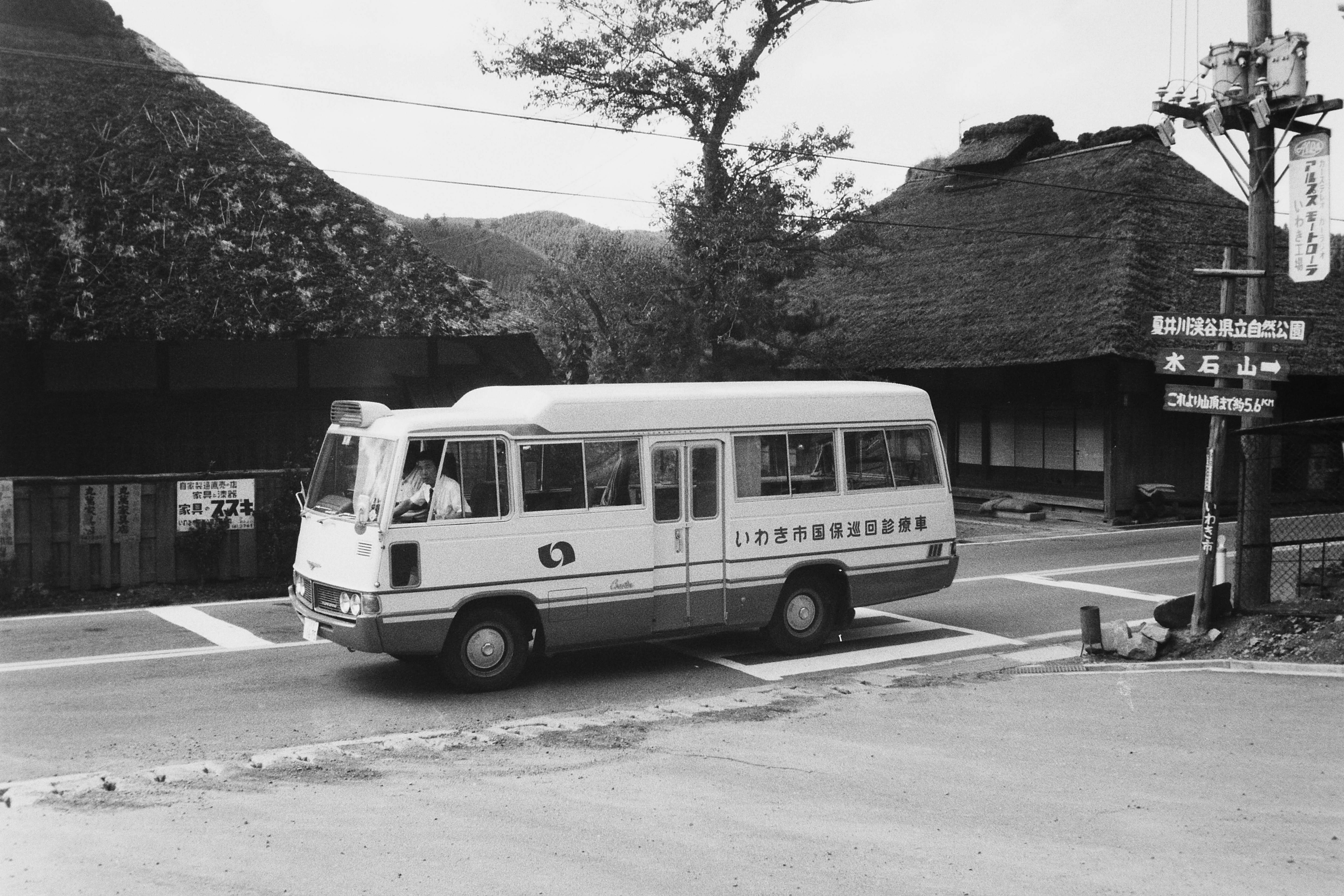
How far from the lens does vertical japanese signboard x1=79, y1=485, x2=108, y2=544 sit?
44.5ft

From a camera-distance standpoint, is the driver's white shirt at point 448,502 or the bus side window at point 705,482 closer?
the driver's white shirt at point 448,502

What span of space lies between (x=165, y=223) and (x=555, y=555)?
961cm

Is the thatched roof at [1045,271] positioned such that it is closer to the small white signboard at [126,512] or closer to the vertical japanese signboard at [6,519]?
the small white signboard at [126,512]

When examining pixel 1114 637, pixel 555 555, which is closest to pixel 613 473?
pixel 555 555

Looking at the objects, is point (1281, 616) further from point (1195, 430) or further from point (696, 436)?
point (1195, 430)

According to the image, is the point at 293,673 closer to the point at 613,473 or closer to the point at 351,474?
the point at 351,474

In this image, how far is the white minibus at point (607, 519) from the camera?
898 centimetres

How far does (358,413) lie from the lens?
958 centimetres

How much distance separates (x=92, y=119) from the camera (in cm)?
1652

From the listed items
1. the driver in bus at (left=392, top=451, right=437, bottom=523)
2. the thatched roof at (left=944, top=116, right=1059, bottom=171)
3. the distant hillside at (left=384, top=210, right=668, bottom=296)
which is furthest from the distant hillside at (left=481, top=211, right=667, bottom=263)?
the driver in bus at (left=392, top=451, right=437, bottom=523)

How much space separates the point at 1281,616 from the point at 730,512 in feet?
17.3

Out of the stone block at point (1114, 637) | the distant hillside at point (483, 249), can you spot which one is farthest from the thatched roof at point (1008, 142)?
the distant hillside at point (483, 249)

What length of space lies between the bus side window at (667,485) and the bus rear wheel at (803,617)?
5.12 feet

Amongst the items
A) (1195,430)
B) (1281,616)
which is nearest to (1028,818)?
(1281,616)
